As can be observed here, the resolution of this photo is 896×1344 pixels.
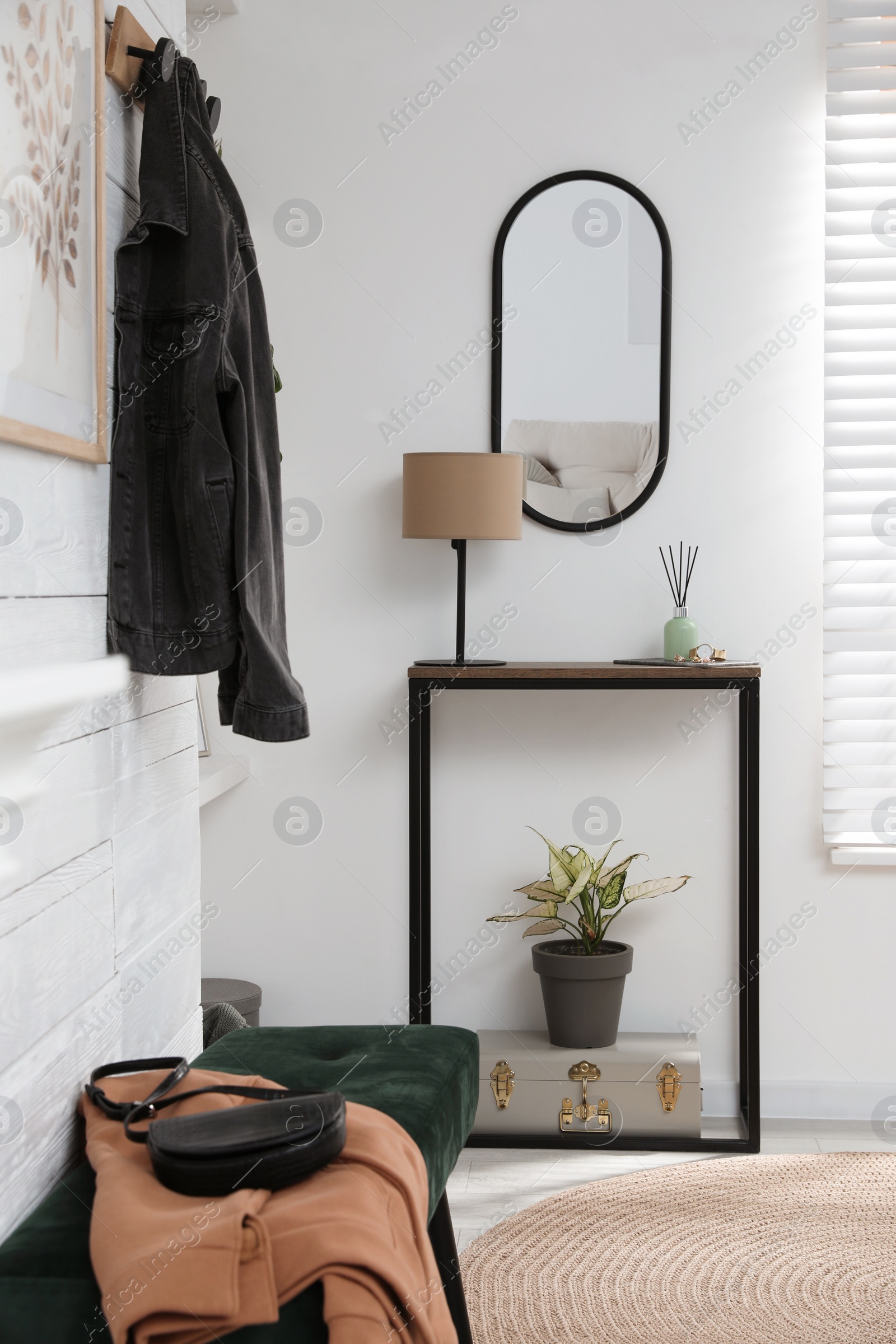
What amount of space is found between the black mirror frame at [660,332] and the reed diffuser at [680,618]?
16cm

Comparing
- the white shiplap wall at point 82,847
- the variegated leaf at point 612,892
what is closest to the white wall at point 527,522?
the variegated leaf at point 612,892

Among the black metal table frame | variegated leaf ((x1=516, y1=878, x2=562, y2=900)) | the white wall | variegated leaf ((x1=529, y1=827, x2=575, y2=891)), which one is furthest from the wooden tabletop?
variegated leaf ((x1=516, y1=878, x2=562, y2=900))

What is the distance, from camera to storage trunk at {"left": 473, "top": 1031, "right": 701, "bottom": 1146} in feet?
8.05

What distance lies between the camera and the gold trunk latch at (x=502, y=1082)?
2467mm

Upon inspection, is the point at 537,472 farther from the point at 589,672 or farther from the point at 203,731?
the point at 203,731

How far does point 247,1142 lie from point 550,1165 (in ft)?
5.11

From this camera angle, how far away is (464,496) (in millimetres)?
2412

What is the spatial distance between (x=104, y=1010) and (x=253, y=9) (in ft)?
7.89

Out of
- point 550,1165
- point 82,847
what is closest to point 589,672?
point 550,1165

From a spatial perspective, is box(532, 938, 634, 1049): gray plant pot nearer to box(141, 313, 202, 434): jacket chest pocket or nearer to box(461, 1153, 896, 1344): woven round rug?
box(461, 1153, 896, 1344): woven round rug

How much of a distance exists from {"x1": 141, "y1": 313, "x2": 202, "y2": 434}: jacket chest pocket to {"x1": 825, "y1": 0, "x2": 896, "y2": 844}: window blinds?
172 centimetres

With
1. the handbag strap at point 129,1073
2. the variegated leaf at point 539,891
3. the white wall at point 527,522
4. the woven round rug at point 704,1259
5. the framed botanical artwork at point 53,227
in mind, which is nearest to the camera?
the framed botanical artwork at point 53,227

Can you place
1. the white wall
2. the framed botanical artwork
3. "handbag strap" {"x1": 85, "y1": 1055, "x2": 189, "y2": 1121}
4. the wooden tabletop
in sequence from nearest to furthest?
1. the framed botanical artwork
2. "handbag strap" {"x1": 85, "y1": 1055, "x2": 189, "y2": 1121}
3. the wooden tabletop
4. the white wall

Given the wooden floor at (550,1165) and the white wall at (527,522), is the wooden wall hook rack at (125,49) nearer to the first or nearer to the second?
the white wall at (527,522)
